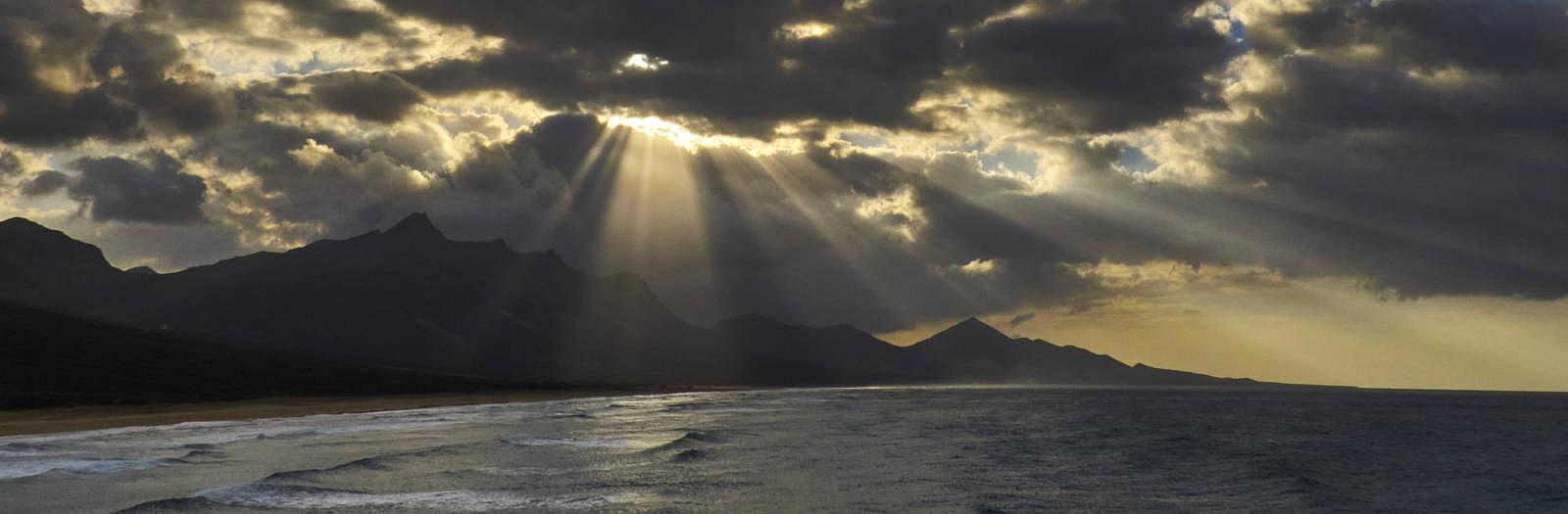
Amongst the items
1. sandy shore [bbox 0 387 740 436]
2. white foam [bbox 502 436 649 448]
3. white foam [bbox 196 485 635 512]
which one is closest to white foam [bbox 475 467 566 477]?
white foam [bbox 196 485 635 512]

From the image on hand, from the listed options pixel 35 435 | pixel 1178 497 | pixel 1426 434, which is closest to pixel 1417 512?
pixel 1178 497

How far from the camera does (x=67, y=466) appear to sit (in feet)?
123

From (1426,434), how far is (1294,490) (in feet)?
181

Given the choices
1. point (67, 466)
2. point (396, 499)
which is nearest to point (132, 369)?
point (67, 466)

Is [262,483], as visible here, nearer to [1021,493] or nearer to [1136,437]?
[1021,493]

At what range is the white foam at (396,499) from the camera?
28078mm

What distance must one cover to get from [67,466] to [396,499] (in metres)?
17.6

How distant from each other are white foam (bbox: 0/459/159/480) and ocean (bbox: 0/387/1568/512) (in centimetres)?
13

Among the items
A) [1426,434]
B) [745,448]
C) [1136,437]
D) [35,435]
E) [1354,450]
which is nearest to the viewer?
[745,448]

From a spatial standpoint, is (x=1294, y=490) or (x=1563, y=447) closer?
(x=1294, y=490)

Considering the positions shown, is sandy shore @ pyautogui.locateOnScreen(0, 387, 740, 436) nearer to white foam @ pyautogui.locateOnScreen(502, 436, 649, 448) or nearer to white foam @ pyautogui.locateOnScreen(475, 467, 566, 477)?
white foam @ pyautogui.locateOnScreen(502, 436, 649, 448)

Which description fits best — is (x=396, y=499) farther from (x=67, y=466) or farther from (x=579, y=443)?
(x=579, y=443)

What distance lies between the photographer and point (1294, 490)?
38594mm

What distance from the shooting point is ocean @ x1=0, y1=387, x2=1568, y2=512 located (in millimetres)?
30125
